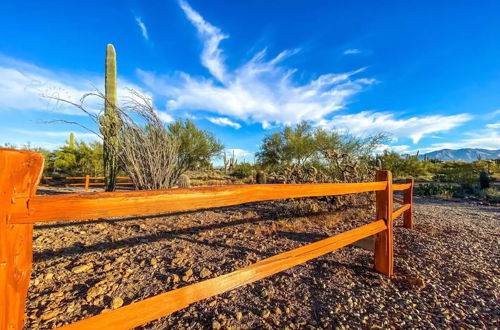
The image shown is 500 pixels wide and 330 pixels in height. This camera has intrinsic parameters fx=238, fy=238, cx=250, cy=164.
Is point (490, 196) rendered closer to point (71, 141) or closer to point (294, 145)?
point (294, 145)

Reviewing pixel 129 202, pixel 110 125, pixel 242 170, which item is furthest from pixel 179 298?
pixel 242 170

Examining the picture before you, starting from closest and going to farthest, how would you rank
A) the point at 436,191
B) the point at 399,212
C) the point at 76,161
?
the point at 399,212, the point at 436,191, the point at 76,161

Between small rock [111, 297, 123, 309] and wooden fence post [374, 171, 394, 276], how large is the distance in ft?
8.86

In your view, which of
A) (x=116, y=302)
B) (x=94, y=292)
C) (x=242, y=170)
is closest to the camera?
(x=116, y=302)

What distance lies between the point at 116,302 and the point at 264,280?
55.1 inches

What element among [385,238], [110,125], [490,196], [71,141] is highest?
[71,141]

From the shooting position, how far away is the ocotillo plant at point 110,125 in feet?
17.9

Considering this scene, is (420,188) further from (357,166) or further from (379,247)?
(379,247)

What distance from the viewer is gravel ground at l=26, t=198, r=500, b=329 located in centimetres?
197

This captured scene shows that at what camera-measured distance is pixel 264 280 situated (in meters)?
2.54

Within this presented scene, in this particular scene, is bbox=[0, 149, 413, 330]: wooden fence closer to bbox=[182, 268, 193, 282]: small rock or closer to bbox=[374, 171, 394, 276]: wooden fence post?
bbox=[182, 268, 193, 282]: small rock

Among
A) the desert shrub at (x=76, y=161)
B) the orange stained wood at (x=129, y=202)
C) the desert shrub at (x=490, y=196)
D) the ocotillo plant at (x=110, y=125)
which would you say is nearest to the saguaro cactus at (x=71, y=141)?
the desert shrub at (x=76, y=161)

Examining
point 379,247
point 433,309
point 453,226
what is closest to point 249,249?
point 379,247

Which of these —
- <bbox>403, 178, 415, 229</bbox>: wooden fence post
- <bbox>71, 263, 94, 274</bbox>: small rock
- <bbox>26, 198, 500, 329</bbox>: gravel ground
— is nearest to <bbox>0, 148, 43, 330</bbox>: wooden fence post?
<bbox>26, 198, 500, 329</bbox>: gravel ground
